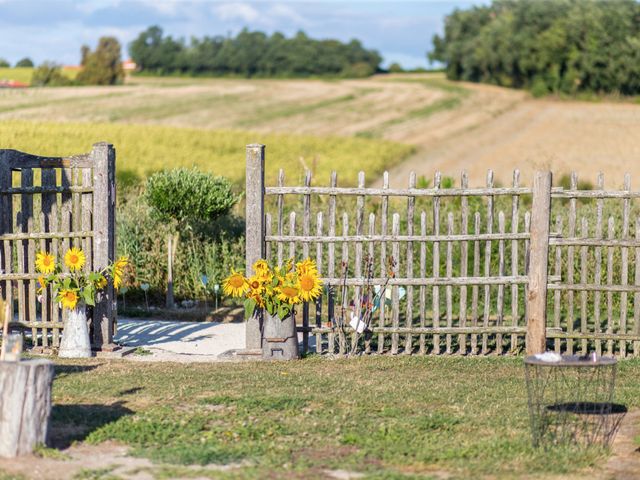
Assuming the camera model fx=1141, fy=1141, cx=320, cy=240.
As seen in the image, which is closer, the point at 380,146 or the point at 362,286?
the point at 362,286

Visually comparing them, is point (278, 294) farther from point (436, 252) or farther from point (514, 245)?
point (514, 245)

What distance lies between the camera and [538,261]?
1068 centimetres

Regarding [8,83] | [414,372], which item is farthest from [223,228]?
[8,83]

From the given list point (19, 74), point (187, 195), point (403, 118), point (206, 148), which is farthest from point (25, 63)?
point (187, 195)

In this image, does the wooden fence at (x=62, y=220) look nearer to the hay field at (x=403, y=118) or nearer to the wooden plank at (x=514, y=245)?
the wooden plank at (x=514, y=245)

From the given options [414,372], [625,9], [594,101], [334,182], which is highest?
[625,9]

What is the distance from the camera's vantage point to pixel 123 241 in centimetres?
1523

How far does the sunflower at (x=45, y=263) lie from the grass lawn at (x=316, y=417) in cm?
97

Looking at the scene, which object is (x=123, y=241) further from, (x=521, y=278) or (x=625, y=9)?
(x=625, y=9)

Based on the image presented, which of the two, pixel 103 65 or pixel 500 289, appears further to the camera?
pixel 103 65

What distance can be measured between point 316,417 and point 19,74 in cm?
6373

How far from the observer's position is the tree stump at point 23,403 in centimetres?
670

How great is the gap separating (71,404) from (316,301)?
3206 mm

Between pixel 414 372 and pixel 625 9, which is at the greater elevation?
pixel 625 9
